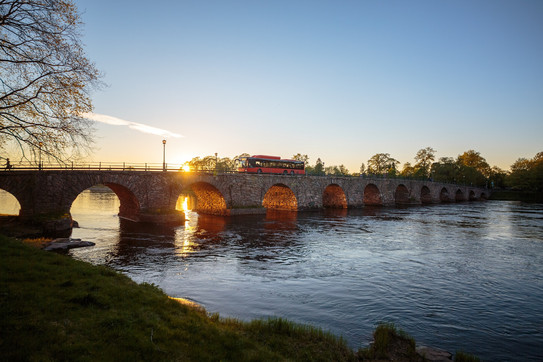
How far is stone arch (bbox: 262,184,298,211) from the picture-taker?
170 feet

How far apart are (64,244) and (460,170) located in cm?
13952

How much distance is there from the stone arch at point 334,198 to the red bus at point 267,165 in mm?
8913

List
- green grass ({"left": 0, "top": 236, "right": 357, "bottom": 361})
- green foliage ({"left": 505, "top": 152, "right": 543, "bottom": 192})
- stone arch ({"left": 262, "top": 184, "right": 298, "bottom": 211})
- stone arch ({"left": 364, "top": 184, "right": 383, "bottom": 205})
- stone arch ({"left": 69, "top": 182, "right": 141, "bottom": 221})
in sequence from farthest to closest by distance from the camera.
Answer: green foliage ({"left": 505, "top": 152, "right": 543, "bottom": 192}), stone arch ({"left": 364, "top": 184, "right": 383, "bottom": 205}), stone arch ({"left": 262, "top": 184, "right": 298, "bottom": 211}), stone arch ({"left": 69, "top": 182, "right": 141, "bottom": 221}), green grass ({"left": 0, "top": 236, "right": 357, "bottom": 361})

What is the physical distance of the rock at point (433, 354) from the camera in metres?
8.45

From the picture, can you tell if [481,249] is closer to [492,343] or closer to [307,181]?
[492,343]

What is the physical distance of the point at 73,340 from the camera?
6.00m

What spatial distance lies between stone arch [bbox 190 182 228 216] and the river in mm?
10672

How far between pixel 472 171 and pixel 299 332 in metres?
144

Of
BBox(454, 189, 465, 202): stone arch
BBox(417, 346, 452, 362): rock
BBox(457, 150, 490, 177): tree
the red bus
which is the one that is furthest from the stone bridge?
BBox(457, 150, 490, 177): tree

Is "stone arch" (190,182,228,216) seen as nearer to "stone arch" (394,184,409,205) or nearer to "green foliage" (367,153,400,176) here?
"stone arch" (394,184,409,205)

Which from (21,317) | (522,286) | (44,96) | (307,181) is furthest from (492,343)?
(307,181)

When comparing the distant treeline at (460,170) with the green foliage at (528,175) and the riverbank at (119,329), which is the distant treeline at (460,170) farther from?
the riverbank at (119,329)

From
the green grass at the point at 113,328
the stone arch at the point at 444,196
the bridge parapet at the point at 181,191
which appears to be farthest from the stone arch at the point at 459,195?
the green grass at the point at 113,328

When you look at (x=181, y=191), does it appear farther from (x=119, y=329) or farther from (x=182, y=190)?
(x=119, y=329)
